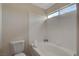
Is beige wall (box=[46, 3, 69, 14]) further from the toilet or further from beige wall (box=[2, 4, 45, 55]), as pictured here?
the toilet

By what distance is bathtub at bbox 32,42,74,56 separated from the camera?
1.10 meters

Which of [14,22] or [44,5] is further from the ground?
[44,5]

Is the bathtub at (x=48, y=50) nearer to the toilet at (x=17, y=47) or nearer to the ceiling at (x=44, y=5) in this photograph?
the toilet at (x=17, y=47)

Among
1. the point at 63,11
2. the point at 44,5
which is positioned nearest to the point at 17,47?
the point at 44,5

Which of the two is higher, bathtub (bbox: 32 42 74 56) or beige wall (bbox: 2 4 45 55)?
beige wall (bbox: 2 4 45 55)

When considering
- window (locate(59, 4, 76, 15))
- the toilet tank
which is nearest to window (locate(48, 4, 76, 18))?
window (locate(59, 4, 76, 15))

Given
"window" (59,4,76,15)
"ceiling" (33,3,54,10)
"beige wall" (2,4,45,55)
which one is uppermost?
"ceiling" (33,3,54,10)

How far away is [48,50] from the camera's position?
1.16 m

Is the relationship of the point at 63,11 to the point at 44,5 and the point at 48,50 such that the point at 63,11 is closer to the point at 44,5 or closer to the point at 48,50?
the point at 44,5

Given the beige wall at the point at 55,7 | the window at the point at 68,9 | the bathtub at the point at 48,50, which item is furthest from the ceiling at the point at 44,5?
the bathtub at the point at 48,50

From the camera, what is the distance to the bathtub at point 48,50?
110 cm

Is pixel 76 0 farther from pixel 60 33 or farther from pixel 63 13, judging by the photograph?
pixel 60 33

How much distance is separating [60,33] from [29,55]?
0.42 meters

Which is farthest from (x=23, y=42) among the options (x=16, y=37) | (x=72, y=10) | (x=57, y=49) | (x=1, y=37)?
(x=72, y=10)
